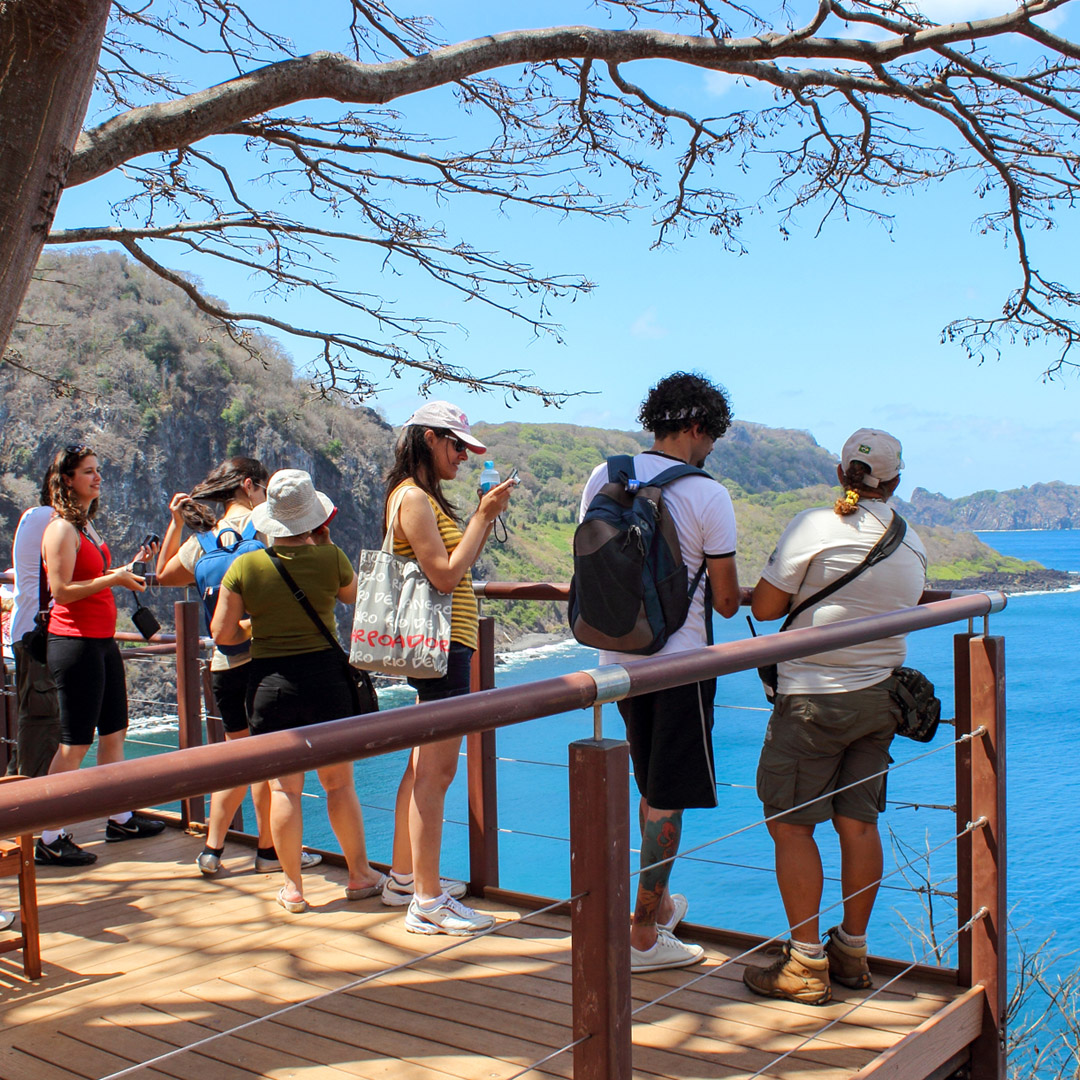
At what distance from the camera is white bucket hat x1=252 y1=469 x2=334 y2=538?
9.92 feet

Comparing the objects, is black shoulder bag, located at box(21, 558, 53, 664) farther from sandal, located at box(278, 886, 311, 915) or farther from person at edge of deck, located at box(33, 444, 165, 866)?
sandal, located at box(278, 886, 311, 915)

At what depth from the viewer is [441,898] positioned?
119 inches

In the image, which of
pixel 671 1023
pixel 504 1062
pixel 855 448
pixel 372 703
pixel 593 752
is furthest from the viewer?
pixel 372 703

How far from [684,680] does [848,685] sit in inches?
36.8

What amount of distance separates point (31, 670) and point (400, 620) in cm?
197

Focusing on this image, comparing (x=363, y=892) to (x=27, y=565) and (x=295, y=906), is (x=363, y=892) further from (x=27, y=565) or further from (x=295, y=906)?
(x=27, y=565)

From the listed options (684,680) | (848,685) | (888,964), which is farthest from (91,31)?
(888,964)

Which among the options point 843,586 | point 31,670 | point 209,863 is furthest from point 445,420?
point 31,670

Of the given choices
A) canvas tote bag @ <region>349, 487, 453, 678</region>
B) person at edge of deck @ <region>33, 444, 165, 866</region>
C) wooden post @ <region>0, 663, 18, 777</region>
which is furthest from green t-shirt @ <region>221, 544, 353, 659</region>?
wooden post @ <region>0, 663, 18, 777</region>

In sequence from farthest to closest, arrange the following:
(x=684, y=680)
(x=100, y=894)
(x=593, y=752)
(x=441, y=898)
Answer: (x=100, y=894)
(x=441, y=898)
(x=684, y=680)
(x=593, y=752)

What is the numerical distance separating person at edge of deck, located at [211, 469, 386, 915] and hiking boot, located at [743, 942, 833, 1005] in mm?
1235

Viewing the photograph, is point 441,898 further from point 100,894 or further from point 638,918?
point 100,894

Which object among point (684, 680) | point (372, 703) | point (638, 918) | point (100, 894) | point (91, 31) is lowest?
point (100, 894)

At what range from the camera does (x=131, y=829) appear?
4.36 metres
